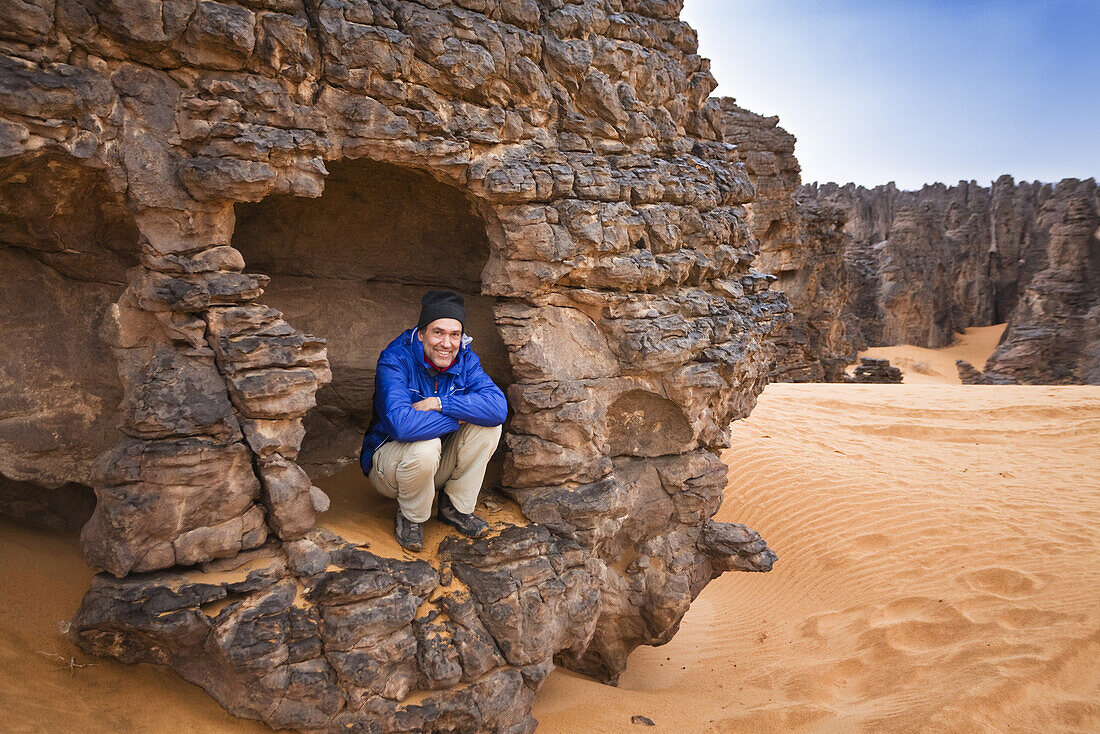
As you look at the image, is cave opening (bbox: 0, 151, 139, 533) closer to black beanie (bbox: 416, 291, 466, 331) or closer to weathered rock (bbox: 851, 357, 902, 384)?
black beanie (bbox: 416, 291, 466, 331)

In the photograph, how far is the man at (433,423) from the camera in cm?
407

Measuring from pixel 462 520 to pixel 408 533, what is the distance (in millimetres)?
382

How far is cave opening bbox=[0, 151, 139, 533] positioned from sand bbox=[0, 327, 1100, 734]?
52 centimetres

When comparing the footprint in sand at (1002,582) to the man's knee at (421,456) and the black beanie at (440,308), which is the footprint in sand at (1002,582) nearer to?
the man's knee at (421,456)

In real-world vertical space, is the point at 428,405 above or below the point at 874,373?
above

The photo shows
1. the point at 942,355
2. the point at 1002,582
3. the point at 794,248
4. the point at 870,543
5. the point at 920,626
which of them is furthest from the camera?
the point at 942,355

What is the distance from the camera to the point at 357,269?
5688 mm

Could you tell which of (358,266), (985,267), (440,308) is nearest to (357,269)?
(358,266)

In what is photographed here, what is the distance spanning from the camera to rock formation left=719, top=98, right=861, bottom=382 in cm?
1781

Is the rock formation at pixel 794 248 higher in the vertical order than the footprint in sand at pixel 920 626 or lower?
higher

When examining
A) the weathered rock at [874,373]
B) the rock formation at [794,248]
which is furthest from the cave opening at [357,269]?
the weathered rock at [874,373]

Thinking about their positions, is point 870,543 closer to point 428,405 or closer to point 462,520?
point 462,520

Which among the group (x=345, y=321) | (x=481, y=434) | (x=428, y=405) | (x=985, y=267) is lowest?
(x=481, y=434)

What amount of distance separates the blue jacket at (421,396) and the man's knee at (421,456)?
54 mm
